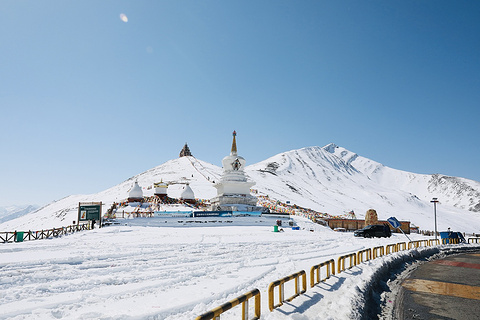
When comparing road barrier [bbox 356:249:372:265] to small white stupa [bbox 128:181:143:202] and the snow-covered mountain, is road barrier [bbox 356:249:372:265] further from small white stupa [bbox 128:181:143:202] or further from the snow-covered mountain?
small white stupa [bbox 128:181:143:202]

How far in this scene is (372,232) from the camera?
102 ft

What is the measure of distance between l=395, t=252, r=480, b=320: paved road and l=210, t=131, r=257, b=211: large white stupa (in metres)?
31.8

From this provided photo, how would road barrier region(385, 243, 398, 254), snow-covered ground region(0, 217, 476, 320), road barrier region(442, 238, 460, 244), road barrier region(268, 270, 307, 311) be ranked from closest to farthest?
road barrier region(268, 270, 307, 311)
snow-covered ground region(0, 217, 476, 320)
road barrier region(385, 243, 398, 254)
road barrier region(442, 238, 460, 244)

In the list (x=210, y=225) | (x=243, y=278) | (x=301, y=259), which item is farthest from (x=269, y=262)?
(x=210, y=225)

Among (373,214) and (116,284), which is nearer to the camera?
(116,284)

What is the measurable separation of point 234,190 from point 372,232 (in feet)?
73.8

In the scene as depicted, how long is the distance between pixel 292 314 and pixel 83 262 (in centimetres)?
1050

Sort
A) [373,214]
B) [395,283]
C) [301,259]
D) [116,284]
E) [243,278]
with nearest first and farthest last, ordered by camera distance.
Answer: [116,284], [243,278], [395,283], [301,259], [373,214]

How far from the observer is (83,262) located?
44.4 feet

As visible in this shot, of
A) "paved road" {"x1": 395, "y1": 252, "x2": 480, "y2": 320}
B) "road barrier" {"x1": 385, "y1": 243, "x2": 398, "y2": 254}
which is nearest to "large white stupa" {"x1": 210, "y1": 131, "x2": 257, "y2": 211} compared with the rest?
"road barrier" {"x1": 385, "y1": 243, "x2": 398, "y2": 254}

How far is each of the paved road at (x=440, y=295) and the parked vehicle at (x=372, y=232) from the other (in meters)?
15.5

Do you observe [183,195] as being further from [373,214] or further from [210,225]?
[373,214]

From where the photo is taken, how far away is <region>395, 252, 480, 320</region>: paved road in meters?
8.33

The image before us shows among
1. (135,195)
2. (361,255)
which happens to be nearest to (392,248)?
(361,255)
